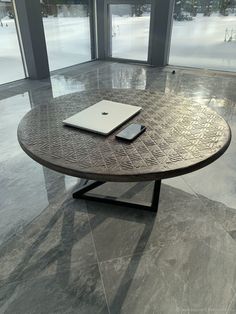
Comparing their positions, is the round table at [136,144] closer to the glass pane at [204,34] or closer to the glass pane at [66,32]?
the glass pane at [66,32]

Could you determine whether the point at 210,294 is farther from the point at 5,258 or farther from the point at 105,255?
the point at 5,258

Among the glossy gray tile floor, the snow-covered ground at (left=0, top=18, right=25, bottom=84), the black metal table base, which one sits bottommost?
the glossy gray tile floor

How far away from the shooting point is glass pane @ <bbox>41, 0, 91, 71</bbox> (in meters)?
4.98

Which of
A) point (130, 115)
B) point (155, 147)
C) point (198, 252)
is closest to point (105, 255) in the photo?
point (198, 252)

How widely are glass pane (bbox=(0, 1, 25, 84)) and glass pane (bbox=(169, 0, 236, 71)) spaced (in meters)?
3.22

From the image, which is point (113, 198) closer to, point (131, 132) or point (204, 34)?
point (131, 132)

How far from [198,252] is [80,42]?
5.76m

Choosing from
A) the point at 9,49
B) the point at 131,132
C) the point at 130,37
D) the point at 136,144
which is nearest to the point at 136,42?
the point at 130,37

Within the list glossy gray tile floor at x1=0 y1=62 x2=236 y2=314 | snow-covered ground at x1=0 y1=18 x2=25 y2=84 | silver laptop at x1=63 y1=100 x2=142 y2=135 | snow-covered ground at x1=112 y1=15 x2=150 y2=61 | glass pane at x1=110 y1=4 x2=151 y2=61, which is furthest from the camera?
snow-covered ground at x1=112 y1=15 x2=150 y2=61

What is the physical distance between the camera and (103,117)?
152 centimetres

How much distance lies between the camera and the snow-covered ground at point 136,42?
196 inches

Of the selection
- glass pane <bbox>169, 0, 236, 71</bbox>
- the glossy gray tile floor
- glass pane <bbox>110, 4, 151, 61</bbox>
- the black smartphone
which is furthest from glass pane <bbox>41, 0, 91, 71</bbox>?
the black smartphone

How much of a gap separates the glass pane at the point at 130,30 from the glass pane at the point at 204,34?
2.14 feet

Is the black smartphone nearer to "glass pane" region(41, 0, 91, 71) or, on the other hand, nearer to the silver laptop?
the silver laptop
